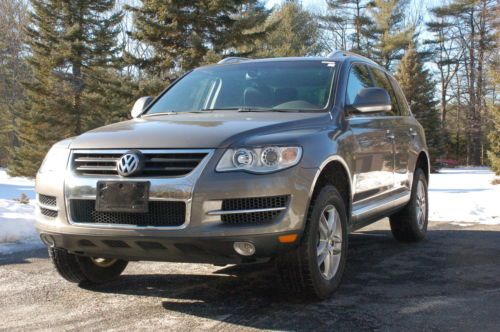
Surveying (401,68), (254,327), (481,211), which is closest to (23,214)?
(254,327)

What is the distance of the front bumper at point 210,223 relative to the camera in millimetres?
3209

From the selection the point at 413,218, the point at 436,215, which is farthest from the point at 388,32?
the point at 413,218

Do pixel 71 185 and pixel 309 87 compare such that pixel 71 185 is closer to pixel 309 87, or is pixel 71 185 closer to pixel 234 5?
pixel 309 87

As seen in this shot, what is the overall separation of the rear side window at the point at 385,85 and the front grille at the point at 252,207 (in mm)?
2647

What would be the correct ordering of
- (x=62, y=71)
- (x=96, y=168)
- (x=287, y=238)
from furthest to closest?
(x=62, y=71) < (x=96, y=168) < (x=287, y=238)

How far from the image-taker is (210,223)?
3.23 meters

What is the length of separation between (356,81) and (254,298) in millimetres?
2267

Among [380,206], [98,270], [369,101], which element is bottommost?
[98,270]

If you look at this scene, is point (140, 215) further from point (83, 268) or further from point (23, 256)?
point (23, 256)

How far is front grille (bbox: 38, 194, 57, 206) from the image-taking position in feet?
12.1

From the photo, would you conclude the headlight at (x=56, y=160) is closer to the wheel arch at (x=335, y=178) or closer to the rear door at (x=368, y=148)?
the wheel arch at (x=335, y=178)

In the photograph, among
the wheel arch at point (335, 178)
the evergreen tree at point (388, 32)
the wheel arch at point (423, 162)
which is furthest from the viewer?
the evergreen tree at point (388, 32)

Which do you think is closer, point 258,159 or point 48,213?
point 258,159

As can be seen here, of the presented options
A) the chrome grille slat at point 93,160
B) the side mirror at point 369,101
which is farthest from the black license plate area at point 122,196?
the side mirror at point 369,101
